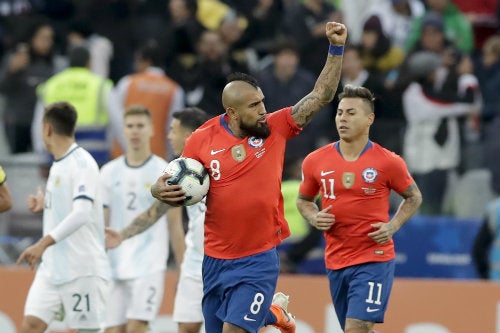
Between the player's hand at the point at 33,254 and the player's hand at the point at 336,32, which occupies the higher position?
the player's hand at the point at 336,32

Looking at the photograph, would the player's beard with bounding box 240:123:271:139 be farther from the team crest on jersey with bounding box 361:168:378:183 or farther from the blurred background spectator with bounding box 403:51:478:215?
the blurred background spectator with bounding box 403:51:478:215

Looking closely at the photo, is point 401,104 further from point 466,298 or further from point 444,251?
point 466,298

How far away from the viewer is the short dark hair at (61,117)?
11672 mm

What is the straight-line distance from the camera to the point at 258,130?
10047 millimetres

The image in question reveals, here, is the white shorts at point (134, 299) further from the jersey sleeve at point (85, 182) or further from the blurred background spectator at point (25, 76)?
the blurred background spectator at point (25, 76)

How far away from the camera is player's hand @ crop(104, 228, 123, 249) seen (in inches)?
465

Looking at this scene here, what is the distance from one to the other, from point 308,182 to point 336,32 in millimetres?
2335

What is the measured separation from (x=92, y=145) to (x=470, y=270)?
4828mm

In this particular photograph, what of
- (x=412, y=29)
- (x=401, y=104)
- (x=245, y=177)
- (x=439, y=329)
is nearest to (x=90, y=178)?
(x=245, y=177)

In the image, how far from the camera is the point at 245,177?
10.1 meters

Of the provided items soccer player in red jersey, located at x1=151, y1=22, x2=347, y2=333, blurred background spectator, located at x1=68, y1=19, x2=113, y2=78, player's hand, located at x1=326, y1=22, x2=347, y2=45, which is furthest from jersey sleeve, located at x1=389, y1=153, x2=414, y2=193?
blurred background spectator, located at x1=68, y1=19, x2=113, y2=78

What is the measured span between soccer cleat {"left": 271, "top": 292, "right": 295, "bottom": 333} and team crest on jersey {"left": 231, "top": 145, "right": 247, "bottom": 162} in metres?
1.46

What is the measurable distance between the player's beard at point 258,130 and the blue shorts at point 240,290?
88 cm

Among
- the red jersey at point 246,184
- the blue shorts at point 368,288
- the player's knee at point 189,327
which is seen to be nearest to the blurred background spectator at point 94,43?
the player's knee at point 189,327
